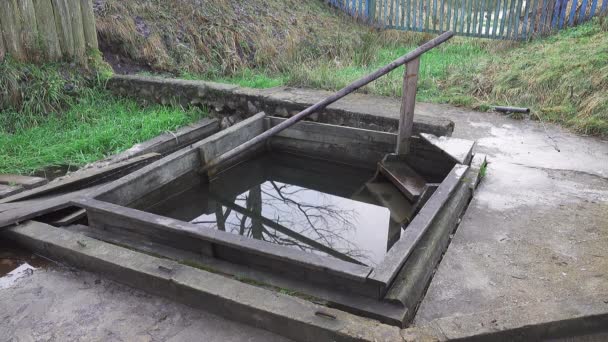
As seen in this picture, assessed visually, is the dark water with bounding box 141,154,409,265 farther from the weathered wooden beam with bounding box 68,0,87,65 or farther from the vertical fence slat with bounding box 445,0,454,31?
the vertical fence slat with bounding box 445,0,454,31

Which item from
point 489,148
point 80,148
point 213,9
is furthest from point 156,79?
point 489,148

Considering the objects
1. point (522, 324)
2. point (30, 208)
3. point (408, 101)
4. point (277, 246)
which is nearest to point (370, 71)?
point (408, 101)

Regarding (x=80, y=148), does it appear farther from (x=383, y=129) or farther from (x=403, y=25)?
(x=403, y=25)

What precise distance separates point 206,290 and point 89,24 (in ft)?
16.1

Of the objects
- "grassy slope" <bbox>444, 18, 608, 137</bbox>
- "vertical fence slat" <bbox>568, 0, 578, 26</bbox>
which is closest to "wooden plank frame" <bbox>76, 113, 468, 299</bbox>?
"grassy slope" <bbox>444, 18, 608, 137</bbox>

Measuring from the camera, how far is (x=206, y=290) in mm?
2484

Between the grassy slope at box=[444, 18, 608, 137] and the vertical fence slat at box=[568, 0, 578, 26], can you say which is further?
the vertical fence slat at box=[568, 0, 578, 26]

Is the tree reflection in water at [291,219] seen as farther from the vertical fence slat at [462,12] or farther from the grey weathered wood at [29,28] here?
the vertical fence slat at [462,12]

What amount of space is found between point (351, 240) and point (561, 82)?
3.71m

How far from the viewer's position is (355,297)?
8.02 ft

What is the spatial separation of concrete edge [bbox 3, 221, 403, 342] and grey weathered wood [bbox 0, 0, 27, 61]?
309 centimetres

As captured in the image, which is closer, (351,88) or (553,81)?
(351,88)

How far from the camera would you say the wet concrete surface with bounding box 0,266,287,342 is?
2428mm

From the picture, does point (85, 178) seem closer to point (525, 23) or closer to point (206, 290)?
point (206, 290)
